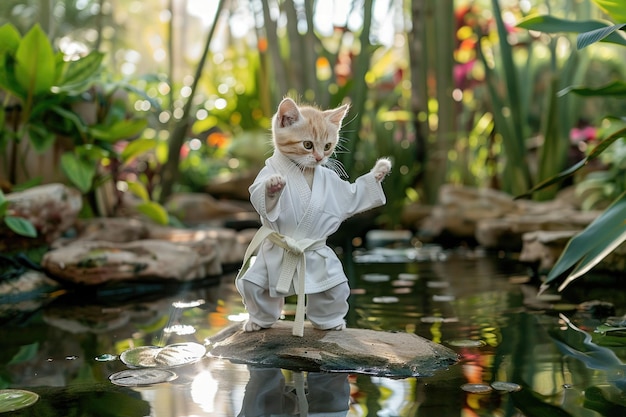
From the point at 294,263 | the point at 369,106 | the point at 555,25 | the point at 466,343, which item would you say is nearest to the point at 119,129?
the point at 294,263

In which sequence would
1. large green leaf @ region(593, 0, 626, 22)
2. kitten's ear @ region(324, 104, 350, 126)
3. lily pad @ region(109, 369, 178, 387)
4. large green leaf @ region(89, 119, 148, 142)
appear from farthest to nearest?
1. large green leaf @ region(89, 119, 148, 142)
2. large green leaf @ region(593, 0, 626, 22)
3. kitten's ear @ region(324, 104, 350, 126)
4. lily pad @ region(109, 369, 178, 387)

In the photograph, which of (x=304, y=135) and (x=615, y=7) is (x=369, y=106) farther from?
(x=304, y=135)

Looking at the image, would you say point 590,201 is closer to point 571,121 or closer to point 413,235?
point 571,121

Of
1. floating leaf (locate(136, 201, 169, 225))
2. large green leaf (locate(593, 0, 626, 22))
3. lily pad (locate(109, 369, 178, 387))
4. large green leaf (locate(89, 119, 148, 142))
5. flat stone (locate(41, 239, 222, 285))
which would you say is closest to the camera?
lily pad (locate(109, 369, 178, 387))

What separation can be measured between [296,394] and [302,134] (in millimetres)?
676

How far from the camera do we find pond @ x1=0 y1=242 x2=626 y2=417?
150 centimetres

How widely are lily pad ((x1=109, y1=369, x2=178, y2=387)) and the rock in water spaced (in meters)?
0.20

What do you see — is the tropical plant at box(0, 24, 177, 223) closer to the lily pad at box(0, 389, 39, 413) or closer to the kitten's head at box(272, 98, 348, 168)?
the kitten's head at box(272, 98, 348, 168)

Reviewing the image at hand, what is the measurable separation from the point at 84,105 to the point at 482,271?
218 cm

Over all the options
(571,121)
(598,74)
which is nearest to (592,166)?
(571,121)

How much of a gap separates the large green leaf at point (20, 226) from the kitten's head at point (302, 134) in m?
1.46

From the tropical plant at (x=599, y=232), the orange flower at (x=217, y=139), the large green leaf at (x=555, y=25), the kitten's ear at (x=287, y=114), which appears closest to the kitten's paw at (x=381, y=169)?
the kitten's ear at (x=287, y=114)

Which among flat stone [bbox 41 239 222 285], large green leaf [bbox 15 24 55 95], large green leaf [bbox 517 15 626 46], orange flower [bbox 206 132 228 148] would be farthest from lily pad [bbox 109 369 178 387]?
orange flower [bbox 206 132 228 148]

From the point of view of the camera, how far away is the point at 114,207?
392 centimetres
